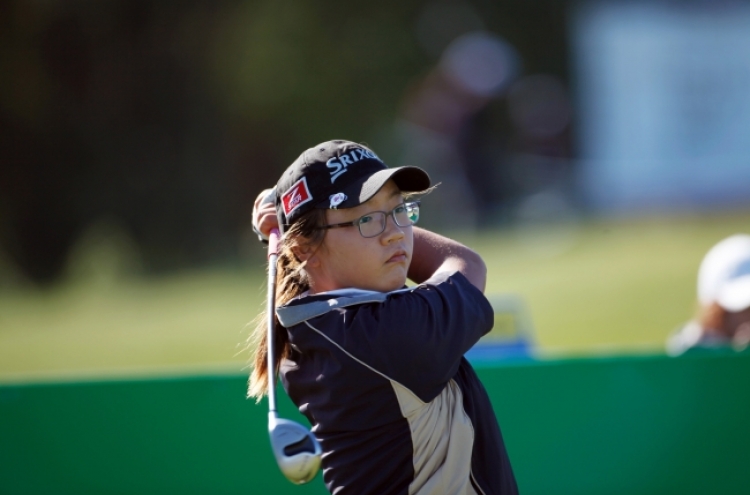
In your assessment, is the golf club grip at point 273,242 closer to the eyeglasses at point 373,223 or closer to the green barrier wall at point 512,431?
the eyeglasses at point 373,223

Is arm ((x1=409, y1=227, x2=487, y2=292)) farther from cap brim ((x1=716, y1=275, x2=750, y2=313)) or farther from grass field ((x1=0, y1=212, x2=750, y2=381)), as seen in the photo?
grass field ((x1=0, y1=212, x2=750, y2=381))

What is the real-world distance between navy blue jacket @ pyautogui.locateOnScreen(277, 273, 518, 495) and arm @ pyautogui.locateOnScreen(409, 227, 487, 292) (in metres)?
0.17

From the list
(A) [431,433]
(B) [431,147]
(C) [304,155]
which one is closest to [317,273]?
(C) [304,155]

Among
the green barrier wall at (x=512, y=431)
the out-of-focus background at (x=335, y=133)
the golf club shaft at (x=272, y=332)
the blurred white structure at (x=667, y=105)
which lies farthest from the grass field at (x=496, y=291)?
the golf club shaft at (x=272, y=332)

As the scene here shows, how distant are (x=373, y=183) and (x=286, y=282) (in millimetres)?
404

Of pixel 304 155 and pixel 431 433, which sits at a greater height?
pixel 304 155

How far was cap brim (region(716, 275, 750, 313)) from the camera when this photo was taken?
4277mm

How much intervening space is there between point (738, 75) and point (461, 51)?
540 cm

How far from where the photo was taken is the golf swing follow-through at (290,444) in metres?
2.24

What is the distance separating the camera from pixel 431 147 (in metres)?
16.1

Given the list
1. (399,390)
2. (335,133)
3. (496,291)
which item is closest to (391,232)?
(399,390)

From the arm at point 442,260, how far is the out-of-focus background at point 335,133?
680cm

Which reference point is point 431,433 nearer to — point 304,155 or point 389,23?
point 304,155

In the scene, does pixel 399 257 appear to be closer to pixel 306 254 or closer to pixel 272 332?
pixel 306 254
